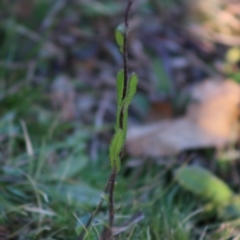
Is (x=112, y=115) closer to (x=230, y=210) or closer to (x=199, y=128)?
(x=199, y=128)

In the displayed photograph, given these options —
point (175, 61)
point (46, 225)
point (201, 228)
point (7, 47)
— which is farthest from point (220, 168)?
point (7, 47)

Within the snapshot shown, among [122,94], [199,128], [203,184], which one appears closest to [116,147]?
[122,94]

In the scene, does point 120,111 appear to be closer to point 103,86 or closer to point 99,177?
point 99,177

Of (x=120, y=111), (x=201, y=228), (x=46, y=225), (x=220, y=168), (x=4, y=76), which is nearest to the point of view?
(x=120, y=111)

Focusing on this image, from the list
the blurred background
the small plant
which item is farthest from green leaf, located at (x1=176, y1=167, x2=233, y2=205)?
the small plant

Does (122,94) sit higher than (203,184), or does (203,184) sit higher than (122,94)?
(122,94)

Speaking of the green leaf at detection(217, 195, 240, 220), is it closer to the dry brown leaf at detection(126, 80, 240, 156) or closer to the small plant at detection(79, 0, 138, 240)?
the dry brown leaf at detection(126, 80, 240, 156)
